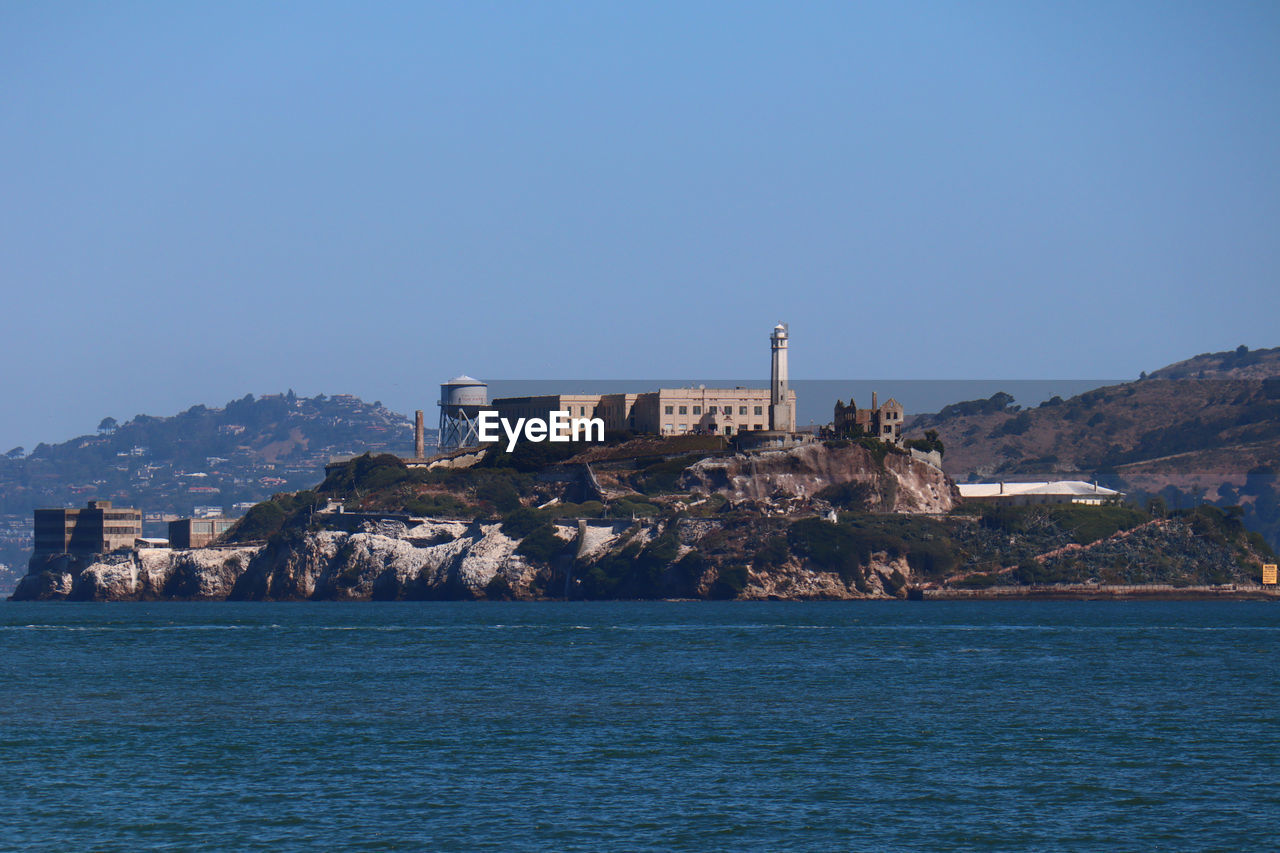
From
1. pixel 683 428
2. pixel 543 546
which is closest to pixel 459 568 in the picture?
pixel 543 546

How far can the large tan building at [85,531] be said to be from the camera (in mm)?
192125

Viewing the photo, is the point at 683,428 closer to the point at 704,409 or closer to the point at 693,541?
the point at 704,409

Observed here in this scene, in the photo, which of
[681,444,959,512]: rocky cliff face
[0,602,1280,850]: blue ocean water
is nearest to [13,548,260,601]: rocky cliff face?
[681,444,959,512]: rocky cliff face

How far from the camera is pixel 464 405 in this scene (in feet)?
642

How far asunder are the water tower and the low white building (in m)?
56.2

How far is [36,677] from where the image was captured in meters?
71.1

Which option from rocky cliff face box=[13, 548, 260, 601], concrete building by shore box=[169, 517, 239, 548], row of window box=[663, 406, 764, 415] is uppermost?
row of window box=[663, 406, 764, 415]

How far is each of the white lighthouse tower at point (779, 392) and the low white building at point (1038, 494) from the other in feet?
64.8

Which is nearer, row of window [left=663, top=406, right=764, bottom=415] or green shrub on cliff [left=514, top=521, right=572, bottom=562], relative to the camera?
green shrub on cliff [left=514, top=521, right=572, bottom=562]

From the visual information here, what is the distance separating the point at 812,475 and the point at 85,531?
286ft

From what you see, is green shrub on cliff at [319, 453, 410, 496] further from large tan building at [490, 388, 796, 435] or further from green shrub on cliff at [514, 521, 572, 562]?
green shrub on cliff at [514, 521, 572, 562]

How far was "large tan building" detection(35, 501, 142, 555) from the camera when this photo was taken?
192125mm

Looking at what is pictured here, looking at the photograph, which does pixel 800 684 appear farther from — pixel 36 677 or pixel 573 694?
pixel 36 677

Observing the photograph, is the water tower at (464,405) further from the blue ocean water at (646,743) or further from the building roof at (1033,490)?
the blue ocean water at (646,743)
